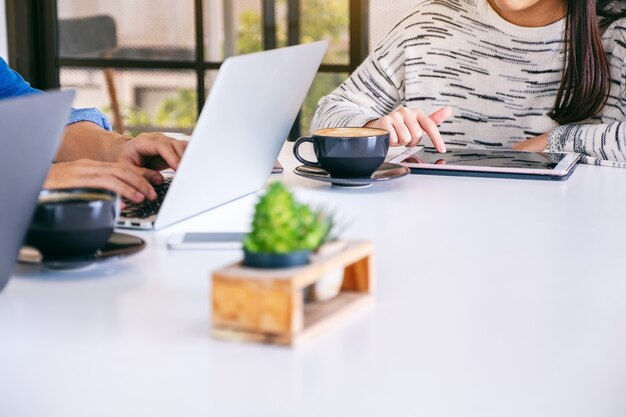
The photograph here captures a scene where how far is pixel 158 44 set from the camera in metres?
3.74

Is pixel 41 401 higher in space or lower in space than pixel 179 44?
lower

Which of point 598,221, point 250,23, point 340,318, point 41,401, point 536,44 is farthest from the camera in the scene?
point 250,23

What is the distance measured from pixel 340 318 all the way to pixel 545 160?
33.6 inches

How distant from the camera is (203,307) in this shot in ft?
2.84

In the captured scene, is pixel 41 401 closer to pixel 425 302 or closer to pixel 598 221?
pixel 425 302

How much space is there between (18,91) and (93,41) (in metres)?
2.14

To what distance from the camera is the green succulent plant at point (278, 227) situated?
0.76 metres

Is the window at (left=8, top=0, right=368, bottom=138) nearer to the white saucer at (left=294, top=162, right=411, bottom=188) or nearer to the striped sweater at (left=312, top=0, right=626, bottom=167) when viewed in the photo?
the striped sweater at (left=312, top=0, right=626, bottom=167)

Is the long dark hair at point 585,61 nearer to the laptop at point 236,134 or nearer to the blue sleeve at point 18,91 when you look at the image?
the laptop at point 236,134

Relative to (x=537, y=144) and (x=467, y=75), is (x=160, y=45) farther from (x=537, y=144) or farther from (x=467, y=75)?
(x=537, y=144)

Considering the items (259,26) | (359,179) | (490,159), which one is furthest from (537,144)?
(259,26)

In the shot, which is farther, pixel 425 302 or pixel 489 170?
pixel 489 170

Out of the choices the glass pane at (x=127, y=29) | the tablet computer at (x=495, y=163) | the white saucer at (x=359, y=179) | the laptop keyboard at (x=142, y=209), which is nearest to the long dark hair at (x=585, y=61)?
the tablet computer at (x=495, y=163)

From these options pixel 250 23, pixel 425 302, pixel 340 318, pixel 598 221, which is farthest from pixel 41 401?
pixel 250 23
